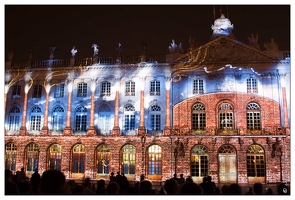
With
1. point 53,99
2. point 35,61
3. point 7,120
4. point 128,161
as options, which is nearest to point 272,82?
point 128,161

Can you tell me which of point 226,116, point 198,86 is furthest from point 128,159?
point 226,116

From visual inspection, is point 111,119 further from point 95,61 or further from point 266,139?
point 266,139

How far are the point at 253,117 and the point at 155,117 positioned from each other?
8689 millimetres

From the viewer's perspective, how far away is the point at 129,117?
108 feet

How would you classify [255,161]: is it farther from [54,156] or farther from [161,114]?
[54,156]

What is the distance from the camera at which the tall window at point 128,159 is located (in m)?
31.7

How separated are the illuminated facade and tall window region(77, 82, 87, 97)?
0.32 ft

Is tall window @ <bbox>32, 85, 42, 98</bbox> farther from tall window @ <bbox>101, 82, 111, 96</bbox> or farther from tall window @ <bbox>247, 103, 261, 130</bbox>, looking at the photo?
tall window @ <bbox>247, 103, 261, 130</bbox>

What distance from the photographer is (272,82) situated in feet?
101

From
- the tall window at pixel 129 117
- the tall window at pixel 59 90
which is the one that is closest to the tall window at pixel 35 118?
the tall window at pixel 59 90

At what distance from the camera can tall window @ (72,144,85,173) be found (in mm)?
32688

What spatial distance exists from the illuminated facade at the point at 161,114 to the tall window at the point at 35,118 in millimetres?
103

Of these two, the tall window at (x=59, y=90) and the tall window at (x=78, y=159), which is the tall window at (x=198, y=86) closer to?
the tall window at (x=78, y=159)

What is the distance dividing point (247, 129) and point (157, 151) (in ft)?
26.4
